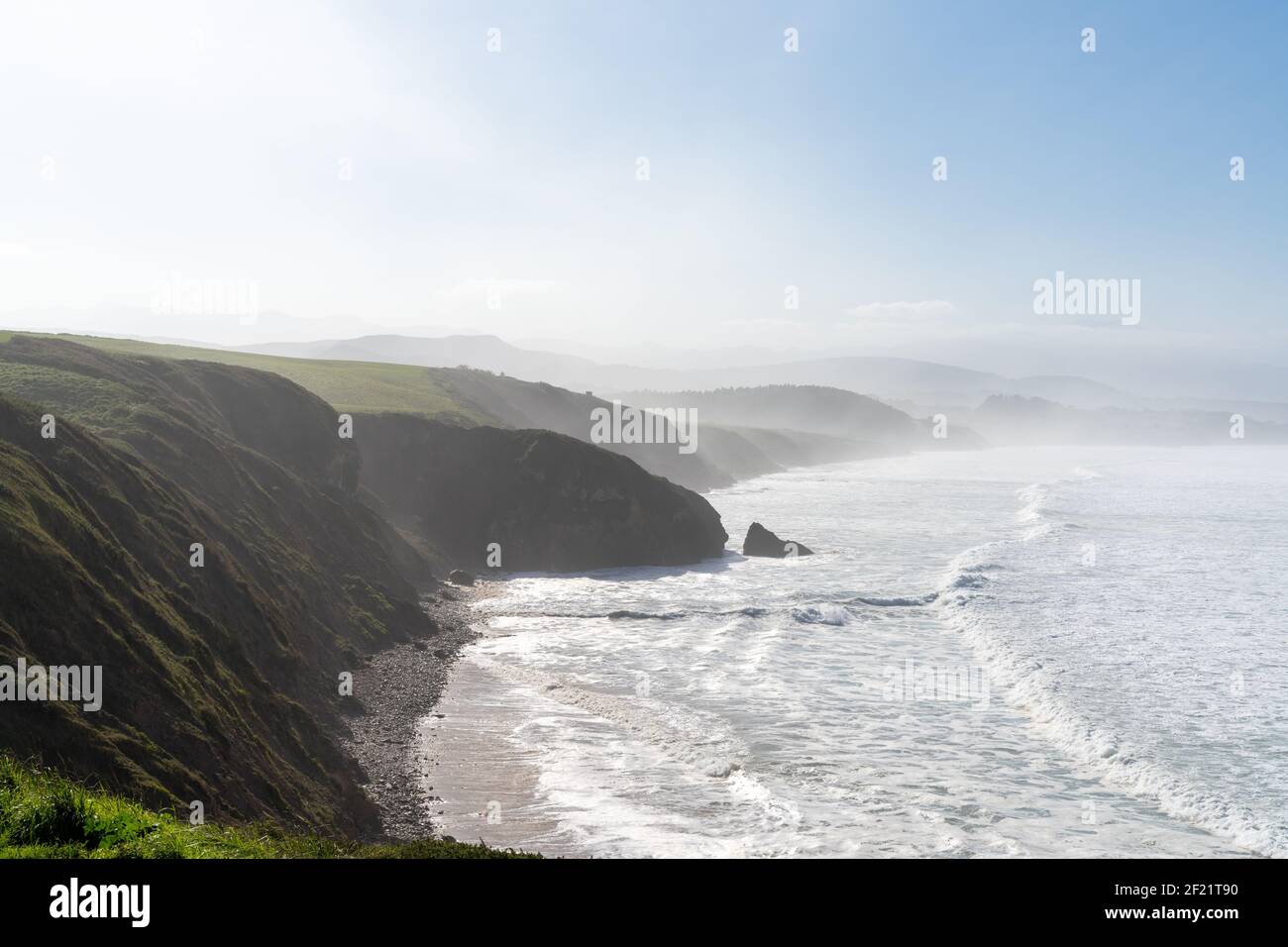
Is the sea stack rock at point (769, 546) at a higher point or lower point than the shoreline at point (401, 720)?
A: higher

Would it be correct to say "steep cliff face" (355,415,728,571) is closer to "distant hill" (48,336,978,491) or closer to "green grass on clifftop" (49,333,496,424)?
"distant hill" (48,336,978,491)

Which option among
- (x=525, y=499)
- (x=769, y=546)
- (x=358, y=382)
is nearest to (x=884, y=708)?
(x=769, y=546)

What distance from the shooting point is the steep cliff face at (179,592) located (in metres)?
13.8

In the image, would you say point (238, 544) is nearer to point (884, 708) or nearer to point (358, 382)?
point (884, 708)

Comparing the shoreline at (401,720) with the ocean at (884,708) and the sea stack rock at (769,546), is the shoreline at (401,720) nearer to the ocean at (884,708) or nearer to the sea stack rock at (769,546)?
the ocean at (884,708)

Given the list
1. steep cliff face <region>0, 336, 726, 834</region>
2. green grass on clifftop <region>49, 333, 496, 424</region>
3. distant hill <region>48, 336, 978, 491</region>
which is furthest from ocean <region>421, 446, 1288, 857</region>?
distant hill <region>48, 336, 978, 491</region>

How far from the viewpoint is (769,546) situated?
5138cm

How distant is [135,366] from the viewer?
35812mm

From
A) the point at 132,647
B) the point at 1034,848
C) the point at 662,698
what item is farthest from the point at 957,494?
the point at 132,647

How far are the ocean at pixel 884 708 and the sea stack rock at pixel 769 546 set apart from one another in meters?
1.57

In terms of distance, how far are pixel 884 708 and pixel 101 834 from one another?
797 inches

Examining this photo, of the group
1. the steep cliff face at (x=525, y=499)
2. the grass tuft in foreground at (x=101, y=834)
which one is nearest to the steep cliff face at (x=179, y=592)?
the grass tuft in foreground at (x=101, y=834)

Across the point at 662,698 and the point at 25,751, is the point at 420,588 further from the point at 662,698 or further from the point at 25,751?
the point at 25,751
